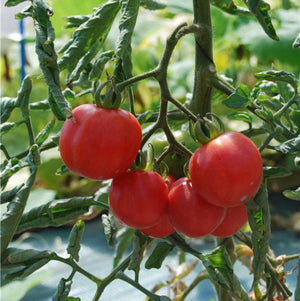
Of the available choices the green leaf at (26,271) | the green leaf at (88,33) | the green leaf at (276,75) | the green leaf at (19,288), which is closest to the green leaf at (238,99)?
the green leaf at (276,75)

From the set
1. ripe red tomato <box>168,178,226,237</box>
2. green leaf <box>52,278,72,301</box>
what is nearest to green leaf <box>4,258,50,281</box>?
green leaf <box>52,278,72,301</box>

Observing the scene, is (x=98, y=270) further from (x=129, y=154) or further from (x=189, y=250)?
(x=129, y=154)

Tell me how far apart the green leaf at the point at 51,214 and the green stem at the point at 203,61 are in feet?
0.51

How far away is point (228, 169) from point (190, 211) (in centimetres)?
7

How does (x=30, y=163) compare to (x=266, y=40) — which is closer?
(x=30, y=163)

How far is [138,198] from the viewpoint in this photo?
21.1 inches

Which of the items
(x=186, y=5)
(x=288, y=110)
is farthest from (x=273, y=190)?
(x=288, y=110)

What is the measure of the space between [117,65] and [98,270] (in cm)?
104

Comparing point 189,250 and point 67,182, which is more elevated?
point 189,250

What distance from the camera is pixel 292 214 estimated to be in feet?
6.16

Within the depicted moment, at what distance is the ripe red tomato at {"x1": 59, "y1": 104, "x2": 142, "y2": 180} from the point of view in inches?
19.3

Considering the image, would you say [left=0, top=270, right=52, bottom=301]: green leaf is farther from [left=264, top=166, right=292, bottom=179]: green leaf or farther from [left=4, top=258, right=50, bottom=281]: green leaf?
[left=264, top=166, right=292, bottom=179]: green leaf

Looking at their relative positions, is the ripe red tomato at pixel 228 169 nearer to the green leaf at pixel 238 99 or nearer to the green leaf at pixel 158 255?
the green leaf at pixel 238 99

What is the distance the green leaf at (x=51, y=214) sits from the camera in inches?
23.5
